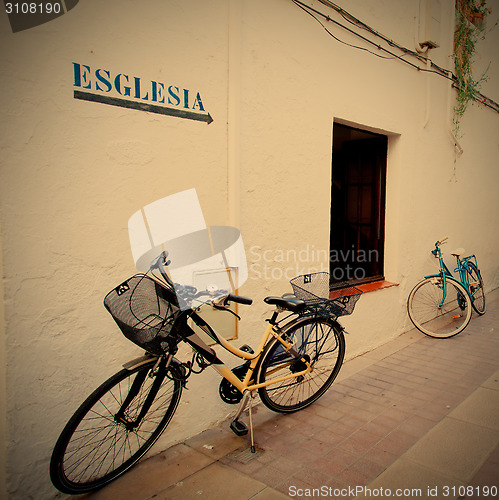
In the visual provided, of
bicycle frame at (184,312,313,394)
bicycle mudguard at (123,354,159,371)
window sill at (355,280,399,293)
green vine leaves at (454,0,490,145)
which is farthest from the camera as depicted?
green vine leaves at (454,0,490,145)

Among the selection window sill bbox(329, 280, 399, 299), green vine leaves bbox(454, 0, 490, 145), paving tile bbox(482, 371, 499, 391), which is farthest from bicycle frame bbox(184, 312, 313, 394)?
green vine leaves bbox(454, 0, 490, 145)

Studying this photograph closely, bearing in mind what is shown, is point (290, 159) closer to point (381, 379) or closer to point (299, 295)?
point (299, 295)

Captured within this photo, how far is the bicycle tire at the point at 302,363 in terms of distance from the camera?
3155 mm

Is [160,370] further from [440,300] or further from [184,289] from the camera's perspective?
[440,300]

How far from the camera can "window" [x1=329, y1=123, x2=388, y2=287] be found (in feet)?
18.2

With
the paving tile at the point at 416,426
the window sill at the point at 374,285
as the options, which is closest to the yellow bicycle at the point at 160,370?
the paving tile at the point at 416,426

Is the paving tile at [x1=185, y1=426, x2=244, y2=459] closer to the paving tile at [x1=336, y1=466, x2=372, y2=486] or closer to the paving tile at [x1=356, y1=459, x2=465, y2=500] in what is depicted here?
the paving tile at [x1=336, y1=466, x2=372, y2=486]

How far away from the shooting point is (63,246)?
8.05 ft

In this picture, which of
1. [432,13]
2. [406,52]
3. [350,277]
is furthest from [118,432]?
[432,13]

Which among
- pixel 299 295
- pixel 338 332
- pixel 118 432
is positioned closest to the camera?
pixel 118 432

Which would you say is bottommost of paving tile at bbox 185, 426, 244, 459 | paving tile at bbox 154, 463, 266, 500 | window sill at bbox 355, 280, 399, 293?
paving tile at bbox 185, 426, 244, 459

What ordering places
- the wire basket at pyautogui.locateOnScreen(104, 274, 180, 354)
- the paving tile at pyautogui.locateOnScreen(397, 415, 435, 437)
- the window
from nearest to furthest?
the wire basket at pyautogui.locateOnScreen(104, 274, 180, 354) → the paving tile at pyautogui.locateOnScreen(397, 415, 435, 437) → the window

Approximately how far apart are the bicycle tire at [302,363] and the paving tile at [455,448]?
0.93 metres

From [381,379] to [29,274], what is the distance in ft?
11.0
